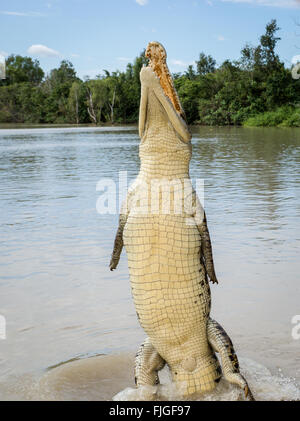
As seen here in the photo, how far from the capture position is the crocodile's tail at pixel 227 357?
8.85 ft

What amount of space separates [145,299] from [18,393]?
1.20m

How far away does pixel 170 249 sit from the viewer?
2.71 metres

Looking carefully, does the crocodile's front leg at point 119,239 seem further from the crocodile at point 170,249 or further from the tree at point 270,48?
the tree at point 270,48

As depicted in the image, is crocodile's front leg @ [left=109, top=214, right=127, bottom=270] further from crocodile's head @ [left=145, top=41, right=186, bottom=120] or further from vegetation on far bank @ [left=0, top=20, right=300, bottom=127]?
vegetation on far bank @ [left=0, top=20, right=300, bottom=127]

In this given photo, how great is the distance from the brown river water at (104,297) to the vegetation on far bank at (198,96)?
102 ft

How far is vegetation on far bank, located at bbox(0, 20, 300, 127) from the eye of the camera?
44.9 metres

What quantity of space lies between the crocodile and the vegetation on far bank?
36077mm

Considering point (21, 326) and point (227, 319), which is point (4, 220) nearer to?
point (21, 326)

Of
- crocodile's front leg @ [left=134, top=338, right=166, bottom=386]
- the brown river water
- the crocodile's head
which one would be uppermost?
the crocodile's head

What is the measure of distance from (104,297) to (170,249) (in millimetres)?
2306

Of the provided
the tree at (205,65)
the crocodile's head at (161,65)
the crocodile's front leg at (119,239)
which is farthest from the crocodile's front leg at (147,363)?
the tree at (205,65)

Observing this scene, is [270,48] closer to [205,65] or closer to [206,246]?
[205,65]

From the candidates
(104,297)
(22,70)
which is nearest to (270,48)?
(104,297)

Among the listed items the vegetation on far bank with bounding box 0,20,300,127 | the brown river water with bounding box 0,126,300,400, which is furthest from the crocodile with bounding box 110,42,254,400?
the vegetation on far bank with bounding box 0,20,300,127
